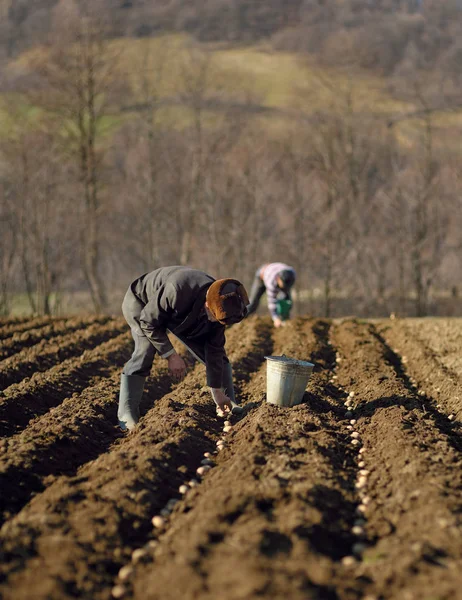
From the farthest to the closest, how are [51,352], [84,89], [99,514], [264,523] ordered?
[84,89], [51,352], [99,514], [264,523]

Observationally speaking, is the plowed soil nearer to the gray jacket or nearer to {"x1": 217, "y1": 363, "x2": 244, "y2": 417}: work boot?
{"x1": 217, "y1": 363, "x2": 244, "y2": 417}: work boot

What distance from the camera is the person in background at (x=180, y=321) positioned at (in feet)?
18.7

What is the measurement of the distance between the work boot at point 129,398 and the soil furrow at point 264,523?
1.02m

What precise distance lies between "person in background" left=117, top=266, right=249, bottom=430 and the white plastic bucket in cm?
39

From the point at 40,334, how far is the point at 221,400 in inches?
242

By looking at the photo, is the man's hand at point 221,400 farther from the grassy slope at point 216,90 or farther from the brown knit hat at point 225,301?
the grassy slope at point 216,90

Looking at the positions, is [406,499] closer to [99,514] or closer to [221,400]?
[99,514]

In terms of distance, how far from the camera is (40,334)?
11750 mm

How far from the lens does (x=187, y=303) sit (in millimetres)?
5914

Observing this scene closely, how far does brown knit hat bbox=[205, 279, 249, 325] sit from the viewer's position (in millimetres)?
5609

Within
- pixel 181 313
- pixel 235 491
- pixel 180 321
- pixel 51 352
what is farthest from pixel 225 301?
Answer: pixel 51 352

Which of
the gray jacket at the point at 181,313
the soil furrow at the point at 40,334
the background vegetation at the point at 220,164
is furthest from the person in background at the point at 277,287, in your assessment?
the background vegetation at the point at 220,164

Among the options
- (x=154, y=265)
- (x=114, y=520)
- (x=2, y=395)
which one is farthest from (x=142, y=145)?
(x=114, y=520)

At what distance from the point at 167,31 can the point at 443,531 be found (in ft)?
133
